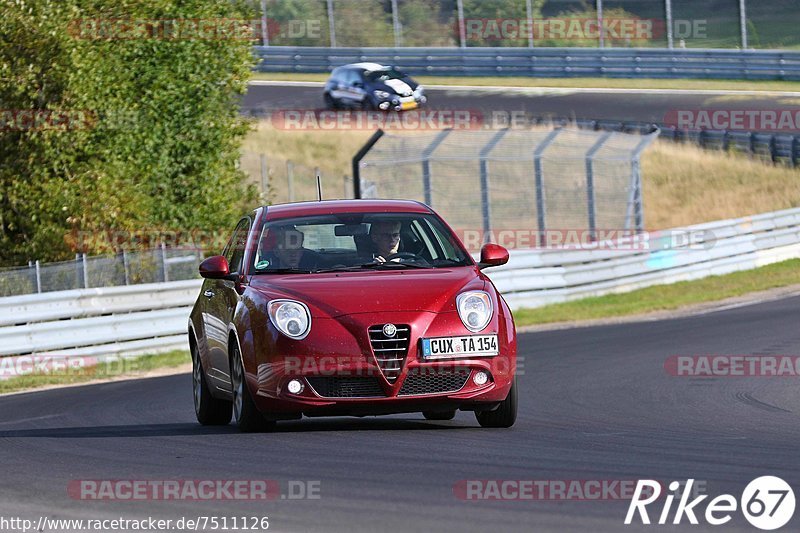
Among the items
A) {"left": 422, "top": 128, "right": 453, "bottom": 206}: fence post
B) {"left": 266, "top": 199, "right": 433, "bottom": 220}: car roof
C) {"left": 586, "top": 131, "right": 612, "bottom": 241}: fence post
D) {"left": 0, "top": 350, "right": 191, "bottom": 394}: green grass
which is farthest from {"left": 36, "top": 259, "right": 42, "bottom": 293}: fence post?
{"left": 586, "top": 131, "right": 612, "bottom": 241}: fence post

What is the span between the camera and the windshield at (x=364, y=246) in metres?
9.85

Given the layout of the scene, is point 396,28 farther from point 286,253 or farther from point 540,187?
point 286,253

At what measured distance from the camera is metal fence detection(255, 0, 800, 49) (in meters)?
44.2

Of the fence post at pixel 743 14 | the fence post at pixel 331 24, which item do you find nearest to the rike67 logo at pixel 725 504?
the fence post at pixel 743 14

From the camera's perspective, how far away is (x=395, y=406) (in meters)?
9.06

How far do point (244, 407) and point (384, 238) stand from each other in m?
1.50

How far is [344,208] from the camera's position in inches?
407

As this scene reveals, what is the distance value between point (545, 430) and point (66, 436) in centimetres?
329

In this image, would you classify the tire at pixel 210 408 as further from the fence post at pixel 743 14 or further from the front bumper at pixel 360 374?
the fence post at pixel 743 14

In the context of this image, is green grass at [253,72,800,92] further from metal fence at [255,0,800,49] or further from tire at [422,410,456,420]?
tire at [422,410,456,420]

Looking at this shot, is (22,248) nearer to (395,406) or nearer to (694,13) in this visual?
(395,406)

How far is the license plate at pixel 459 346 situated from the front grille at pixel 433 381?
0.33 feet

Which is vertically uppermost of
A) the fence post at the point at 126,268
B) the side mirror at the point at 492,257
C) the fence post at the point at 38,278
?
the side mirror at the point at 492,257

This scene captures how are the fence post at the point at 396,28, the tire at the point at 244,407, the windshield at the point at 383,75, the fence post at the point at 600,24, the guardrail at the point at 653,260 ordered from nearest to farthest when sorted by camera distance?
the tire at the point at 244,407, the guardrail at the point at 653,260, the windshield at the point at 383,75, the fence post at the point at 600,24, the fence post at the point at 396,28
